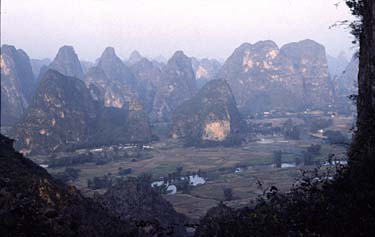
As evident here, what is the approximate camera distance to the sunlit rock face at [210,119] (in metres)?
130

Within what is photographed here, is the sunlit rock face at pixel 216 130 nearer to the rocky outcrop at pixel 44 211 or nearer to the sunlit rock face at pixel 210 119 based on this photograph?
the sunlit rock face at pixel 210 119

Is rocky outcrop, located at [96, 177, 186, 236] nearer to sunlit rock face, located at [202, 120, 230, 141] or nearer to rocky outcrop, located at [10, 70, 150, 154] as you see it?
rocky outcrop, located at [10, 70, 150, 154]

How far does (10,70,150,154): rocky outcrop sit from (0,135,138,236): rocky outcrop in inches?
3235

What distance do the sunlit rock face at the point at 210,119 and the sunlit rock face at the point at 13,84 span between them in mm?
55072

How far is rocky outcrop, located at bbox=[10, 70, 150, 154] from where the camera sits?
377ft

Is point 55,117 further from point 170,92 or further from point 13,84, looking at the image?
point 170,92

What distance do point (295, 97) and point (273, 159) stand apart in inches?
4191

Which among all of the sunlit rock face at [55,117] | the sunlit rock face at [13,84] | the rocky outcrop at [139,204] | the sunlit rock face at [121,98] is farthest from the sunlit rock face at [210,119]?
the rocky outcrop at [139,204]

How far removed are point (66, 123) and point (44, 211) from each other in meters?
104

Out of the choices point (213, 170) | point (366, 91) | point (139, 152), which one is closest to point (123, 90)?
point (139, 152)

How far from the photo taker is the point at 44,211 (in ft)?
74.6

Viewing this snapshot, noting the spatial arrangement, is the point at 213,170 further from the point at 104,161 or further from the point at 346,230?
the point at 346,230

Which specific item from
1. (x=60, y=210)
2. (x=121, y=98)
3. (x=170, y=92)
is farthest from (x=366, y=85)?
(x=170, y=92)

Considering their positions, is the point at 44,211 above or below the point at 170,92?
below
